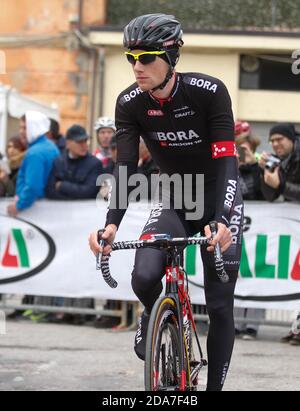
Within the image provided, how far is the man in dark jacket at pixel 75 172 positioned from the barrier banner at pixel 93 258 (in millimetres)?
125

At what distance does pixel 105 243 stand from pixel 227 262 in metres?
0.77

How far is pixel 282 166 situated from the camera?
10.4 metres

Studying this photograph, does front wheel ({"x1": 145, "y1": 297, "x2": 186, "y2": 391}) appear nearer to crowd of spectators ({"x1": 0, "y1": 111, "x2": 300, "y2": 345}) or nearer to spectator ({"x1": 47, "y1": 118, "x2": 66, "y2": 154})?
crowd of spectators ({"x1": 0, "y1": 111, "x2": 300, "y2": 345})

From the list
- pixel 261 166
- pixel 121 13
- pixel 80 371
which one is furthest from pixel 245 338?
pixel 121 13

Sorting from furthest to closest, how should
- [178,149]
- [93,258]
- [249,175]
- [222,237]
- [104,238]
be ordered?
[93,258], [249,175], [178,149], [104,238], [222,237]

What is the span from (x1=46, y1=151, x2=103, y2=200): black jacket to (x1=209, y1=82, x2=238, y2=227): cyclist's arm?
548 cm

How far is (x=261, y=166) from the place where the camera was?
33.9 feet

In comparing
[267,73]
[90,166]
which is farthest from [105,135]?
[267,73]

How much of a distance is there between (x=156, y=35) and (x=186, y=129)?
617 mm

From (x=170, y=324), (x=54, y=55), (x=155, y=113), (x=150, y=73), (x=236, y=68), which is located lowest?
(x=170, y=324)

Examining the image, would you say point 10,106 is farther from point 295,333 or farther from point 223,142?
point 223,142

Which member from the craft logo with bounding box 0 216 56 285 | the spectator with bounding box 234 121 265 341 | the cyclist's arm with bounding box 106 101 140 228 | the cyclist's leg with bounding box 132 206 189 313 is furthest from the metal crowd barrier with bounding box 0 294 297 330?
the cyclist's arm with bounding box 106 101 140 228

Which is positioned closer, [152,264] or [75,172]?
[152,264]

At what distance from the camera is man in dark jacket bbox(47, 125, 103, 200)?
1151 cm
